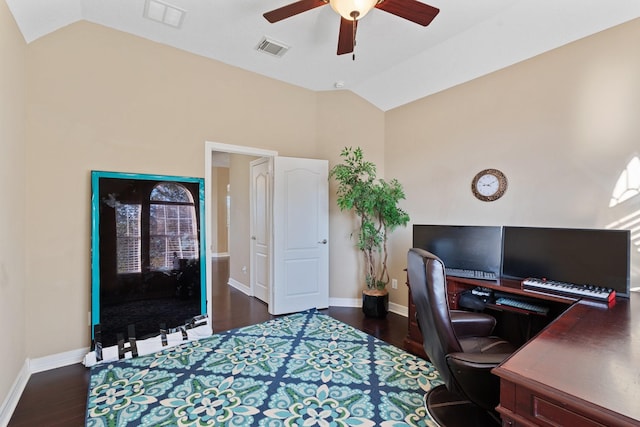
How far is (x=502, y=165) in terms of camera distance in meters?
3.04

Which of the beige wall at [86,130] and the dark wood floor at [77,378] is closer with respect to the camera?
the dark wood floor at [77,378]

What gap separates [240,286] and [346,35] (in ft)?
14.1

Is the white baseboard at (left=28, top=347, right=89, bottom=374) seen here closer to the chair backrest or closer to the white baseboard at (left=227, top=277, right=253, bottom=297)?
the white baseboard at (left=227, top=277, right=253, bottom=297)

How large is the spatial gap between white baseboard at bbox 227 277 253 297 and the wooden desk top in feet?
13.9

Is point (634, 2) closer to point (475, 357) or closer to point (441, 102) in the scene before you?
point (441, 102)

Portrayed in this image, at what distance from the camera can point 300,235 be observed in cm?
410

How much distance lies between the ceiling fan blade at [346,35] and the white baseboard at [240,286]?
3842 mm

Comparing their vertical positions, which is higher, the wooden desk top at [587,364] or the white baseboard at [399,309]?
the wooden desk top at [587,364]

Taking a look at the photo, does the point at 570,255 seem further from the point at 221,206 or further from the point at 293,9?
the point at 221,206

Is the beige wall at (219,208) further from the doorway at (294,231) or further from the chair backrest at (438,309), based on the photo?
the chair backrest at (438,309)

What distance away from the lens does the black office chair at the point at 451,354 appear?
1.46 meters

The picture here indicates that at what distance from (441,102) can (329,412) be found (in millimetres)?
3412

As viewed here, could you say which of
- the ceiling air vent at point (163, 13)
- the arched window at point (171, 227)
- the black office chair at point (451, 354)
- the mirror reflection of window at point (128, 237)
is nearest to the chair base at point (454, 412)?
the black office chair at point (451, 354)

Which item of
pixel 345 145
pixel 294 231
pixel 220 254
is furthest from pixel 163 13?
pixel 220 254
